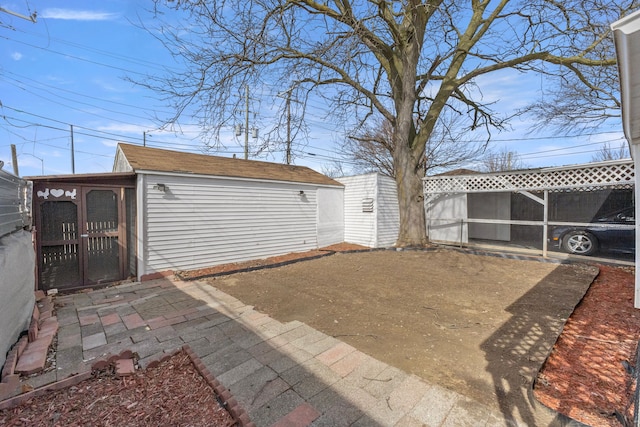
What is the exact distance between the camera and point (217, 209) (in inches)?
265

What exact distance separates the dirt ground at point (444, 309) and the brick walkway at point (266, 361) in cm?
24

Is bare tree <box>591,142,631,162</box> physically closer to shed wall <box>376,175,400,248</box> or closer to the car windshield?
the car windshield

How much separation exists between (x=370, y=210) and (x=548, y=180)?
5080 mm

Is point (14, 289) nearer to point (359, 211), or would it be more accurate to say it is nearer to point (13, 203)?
point (13, 203)

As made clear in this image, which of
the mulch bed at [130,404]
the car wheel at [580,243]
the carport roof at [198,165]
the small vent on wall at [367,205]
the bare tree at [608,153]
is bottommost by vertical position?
the mulch bed at [130,404]

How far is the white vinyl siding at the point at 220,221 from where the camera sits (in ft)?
18.9

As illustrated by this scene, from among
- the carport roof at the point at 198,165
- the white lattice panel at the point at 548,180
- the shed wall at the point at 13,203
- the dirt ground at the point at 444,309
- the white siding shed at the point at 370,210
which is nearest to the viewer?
the dirt ground at the point at 444,309

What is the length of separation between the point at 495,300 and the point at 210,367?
4071 millimetres

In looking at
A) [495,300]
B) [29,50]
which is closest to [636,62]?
[495,300]

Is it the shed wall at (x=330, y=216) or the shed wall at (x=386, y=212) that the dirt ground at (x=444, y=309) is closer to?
the shed wall at (x=330, y=216)

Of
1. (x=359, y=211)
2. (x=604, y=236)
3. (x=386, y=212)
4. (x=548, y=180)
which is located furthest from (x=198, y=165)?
(x=604, y=236)

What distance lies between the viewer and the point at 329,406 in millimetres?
1901

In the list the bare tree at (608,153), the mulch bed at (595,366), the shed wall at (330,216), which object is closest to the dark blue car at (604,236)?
the mulch bed at (595,366)

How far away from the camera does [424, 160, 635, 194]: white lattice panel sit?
610cm
